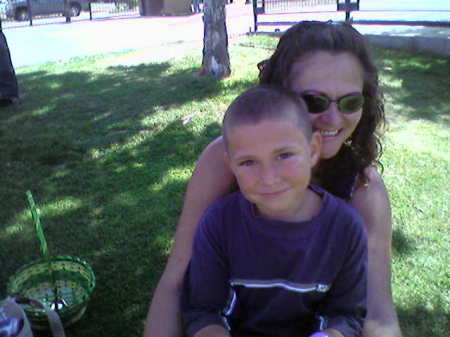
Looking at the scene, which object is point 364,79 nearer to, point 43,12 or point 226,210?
point 226,210

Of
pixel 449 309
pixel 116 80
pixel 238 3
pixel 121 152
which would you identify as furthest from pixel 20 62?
pixel 238 3

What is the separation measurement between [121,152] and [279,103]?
3.69 meters

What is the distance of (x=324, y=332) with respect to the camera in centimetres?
143

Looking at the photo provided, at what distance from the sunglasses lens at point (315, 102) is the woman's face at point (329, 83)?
1cm

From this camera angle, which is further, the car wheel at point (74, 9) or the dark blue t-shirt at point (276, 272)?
the car wheel at point (74, 9)

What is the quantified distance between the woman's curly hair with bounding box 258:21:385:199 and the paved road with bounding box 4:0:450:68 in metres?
8.20

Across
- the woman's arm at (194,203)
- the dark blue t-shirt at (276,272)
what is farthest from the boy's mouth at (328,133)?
the woman's arm at (194,203)

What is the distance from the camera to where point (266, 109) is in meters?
1.38

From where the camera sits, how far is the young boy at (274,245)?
138cm

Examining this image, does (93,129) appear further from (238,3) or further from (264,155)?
(238,3)

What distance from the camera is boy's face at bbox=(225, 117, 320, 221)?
1369mm

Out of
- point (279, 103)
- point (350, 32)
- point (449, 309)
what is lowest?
point (449, 309)

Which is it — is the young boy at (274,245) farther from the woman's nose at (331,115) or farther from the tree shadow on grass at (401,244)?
the tree shadow on grass at (401,244)

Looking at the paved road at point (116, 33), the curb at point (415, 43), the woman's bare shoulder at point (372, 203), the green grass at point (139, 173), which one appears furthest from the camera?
the paved road at point (116, 33)
